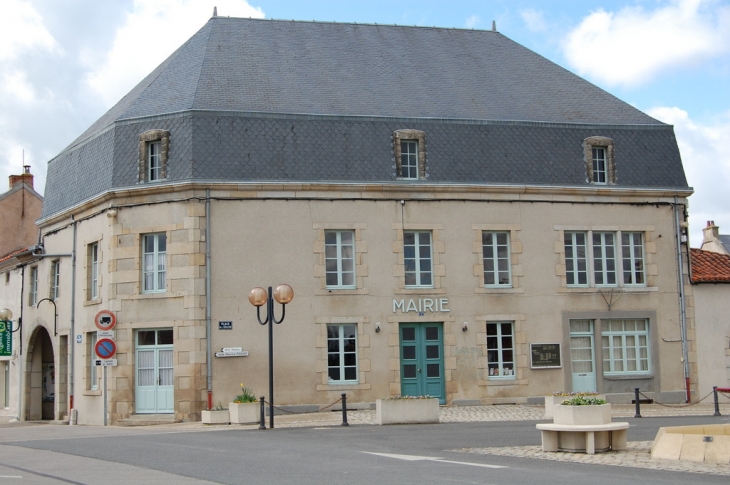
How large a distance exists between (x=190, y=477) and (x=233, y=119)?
15156 mm

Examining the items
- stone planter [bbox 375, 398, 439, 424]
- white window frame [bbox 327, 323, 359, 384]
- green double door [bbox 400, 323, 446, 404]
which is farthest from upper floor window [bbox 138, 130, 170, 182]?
stone planter [bbox 375, 398, 439, 424]

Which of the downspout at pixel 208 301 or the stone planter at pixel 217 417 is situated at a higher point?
the downspout at pixel 208 301

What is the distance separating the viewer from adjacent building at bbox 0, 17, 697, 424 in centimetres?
2531

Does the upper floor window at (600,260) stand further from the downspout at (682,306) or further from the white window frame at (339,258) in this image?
the white window frame at (339,258)

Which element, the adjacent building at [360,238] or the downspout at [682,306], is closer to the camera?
the adjacent building at [360,238]

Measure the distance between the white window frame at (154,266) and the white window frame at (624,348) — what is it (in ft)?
38.0

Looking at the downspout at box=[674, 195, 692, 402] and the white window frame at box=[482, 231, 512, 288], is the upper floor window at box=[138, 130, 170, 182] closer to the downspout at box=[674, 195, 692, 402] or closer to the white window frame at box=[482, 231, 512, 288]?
the white window frame at box=[482, 231, 512, 288]

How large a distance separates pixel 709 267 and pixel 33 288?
20.0 meters

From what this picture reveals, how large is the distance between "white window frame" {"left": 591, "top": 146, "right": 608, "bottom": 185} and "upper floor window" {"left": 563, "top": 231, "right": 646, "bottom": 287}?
1481 mm

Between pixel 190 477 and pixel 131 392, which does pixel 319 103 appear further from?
pixel 190 477

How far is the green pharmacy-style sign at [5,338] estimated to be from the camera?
105 ft

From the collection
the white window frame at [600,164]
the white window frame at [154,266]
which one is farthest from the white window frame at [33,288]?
the white window frame at [600,164]

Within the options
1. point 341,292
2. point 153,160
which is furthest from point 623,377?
point 153,160

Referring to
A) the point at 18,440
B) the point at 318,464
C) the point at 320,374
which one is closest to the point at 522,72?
the point at 320,374
